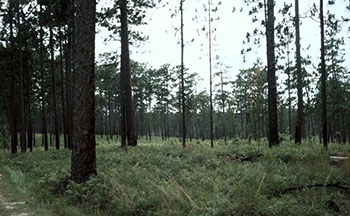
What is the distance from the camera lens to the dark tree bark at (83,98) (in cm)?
673

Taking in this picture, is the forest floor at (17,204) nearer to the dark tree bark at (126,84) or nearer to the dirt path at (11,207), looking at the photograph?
the dirt path at (11,207)

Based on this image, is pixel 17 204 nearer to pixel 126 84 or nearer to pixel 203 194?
pixel 203 194

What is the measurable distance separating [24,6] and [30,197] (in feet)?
58.0

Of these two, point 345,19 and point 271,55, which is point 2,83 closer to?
point 271,55

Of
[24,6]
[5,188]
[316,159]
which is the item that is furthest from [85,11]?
[24,6]

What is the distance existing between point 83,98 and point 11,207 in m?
2.92

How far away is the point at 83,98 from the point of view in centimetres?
673

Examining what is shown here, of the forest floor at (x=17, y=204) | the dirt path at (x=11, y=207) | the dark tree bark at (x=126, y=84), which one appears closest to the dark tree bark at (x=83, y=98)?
the forest floor at (x=17, y=204)

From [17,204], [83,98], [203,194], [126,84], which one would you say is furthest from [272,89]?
[17,204]

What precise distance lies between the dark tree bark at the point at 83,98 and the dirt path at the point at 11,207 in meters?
1.37

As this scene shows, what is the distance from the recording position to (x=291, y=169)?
268 inches

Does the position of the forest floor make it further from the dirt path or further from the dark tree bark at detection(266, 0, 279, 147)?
the dark tree bark at detection(266, 0, 279, 147)

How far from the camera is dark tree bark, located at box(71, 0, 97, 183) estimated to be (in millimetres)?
6730

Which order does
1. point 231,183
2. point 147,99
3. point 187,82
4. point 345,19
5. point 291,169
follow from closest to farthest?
point 231,183 → point 291,169 → point 345,19 → point 187,82 → point 147,99
